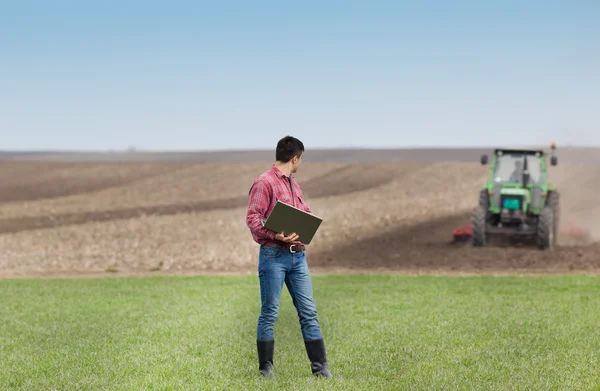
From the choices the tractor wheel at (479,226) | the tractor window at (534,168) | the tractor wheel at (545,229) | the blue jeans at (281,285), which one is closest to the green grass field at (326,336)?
the blue jeans at (281,285)

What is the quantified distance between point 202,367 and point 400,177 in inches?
1815

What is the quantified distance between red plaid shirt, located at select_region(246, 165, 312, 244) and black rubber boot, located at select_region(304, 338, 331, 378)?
126cm

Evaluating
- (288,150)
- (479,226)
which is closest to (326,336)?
(288,150)

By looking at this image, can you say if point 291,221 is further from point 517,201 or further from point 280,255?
point 517,201

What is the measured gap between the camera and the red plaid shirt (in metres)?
8.37

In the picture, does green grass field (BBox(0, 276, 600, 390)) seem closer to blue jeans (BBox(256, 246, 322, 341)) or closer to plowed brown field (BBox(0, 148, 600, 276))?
blue jeans (BBox(256, 246, 322, 341))

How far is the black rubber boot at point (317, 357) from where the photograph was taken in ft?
28.7

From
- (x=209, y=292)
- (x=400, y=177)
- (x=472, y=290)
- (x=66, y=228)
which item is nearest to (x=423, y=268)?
(x=472, y=290)

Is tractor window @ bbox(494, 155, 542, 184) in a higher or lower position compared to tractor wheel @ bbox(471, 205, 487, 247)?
higher

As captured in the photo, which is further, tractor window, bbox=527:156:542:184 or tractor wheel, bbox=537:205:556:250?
tractor window, bbox=527:156:542:184

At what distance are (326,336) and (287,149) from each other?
14.1 ft

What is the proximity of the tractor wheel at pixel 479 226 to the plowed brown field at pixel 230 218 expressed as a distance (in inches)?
25.6

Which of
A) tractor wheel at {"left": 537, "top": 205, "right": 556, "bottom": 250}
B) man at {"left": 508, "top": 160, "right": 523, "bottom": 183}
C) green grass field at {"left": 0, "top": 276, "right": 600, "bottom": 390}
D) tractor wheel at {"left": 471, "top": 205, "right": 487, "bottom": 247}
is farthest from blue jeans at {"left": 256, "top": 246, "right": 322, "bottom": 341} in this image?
man at {"left": 508, "top": 160, "right": 523, "bottom": 183}

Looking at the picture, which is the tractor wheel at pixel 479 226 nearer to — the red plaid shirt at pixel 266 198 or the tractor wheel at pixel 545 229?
the tractor wheel at pixel 545 229
